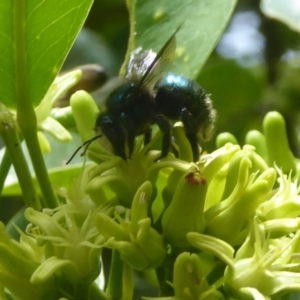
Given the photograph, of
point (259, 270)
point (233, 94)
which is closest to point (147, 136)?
point (259, 270)

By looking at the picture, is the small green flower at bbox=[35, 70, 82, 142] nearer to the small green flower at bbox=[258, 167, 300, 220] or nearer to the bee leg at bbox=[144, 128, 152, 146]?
the bee leg at bbox=[144, 128, 152, 146]

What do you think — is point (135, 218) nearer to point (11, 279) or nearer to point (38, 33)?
point (11, 279)

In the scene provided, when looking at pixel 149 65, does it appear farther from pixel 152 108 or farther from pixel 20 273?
pixel 20 273

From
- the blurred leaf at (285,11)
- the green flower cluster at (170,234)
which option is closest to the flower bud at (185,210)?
the green flower cluster at (170,234)

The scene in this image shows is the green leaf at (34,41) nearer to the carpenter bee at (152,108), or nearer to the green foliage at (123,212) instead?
the green foliage at (123,212)

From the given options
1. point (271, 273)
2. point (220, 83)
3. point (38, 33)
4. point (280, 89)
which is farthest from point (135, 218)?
point (280, 89)

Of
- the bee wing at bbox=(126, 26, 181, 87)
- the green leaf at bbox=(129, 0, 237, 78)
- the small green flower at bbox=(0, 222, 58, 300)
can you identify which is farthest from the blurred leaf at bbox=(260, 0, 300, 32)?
the small green flower at bbox=(0, 222, 58, 300)
